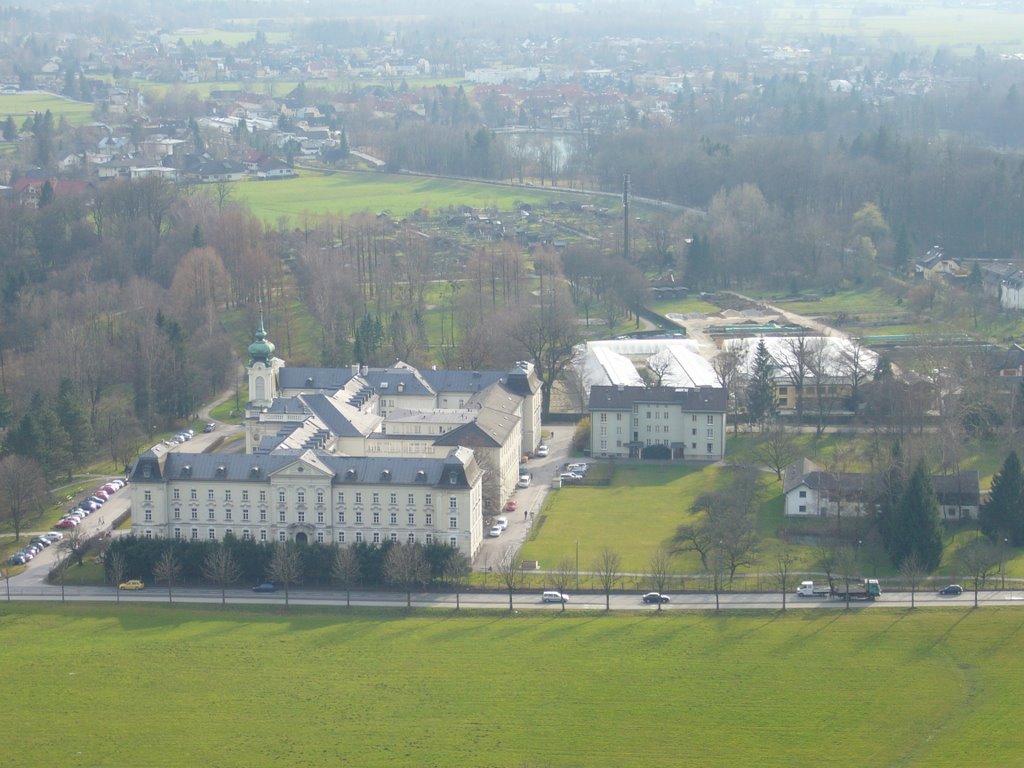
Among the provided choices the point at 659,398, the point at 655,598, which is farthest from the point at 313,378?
the point at 655,598

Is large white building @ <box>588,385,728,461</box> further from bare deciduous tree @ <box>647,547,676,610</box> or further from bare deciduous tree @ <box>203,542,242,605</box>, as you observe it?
bare deciduous tree @ <box>203,542,242,605</box>

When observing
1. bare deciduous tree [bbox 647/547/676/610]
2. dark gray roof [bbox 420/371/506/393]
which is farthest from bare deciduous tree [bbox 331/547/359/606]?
dark gray roof [bbox 420/371/506/393]

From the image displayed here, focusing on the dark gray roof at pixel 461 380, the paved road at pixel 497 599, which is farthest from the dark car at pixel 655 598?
the dark gray roof at pixel 461 380

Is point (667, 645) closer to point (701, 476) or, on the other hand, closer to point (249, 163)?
point (701, 476)

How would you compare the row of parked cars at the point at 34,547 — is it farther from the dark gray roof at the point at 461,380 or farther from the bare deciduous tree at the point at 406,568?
the dark gray roof at the point at 461,380

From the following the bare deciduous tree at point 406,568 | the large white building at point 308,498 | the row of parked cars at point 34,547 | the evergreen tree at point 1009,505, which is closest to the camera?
the bare deciduous tree at point 406,568
